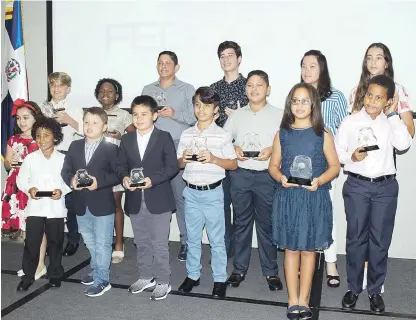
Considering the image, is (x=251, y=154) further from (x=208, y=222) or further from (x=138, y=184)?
(x=138, y=184)

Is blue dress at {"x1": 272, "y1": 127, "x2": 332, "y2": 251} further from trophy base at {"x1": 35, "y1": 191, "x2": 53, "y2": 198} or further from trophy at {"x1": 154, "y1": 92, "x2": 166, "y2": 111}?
trophy base at {"x1": 35, "y1": 191, "x2": 53, "y2": 198}

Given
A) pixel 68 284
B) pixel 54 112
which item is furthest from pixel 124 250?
pixel 54 112

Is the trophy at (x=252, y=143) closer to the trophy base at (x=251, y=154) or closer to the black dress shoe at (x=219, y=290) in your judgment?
the trophy base at (x=251, y=154)

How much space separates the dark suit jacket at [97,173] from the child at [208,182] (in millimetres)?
534

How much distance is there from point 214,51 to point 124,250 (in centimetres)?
223

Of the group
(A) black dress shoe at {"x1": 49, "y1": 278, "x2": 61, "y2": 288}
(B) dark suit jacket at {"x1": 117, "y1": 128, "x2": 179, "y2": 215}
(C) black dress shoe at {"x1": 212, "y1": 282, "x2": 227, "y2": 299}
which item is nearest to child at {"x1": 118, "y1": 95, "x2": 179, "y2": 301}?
(B) dark suit jacket at {"x1": 117, "y1": 128, "x2": 179, "y2": 215}

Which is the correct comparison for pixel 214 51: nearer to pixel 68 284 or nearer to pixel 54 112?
pixel 54 112

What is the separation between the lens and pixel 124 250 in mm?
4711

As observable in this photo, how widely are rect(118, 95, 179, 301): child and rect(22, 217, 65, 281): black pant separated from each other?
0.62 m

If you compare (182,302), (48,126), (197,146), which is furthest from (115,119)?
(182,302)

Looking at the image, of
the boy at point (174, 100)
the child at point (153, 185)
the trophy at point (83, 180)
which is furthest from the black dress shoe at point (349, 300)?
the trophy at point (83, 180)

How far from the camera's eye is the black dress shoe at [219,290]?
11.5ft

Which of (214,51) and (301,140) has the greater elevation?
(214,51)

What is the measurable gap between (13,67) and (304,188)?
369cm
